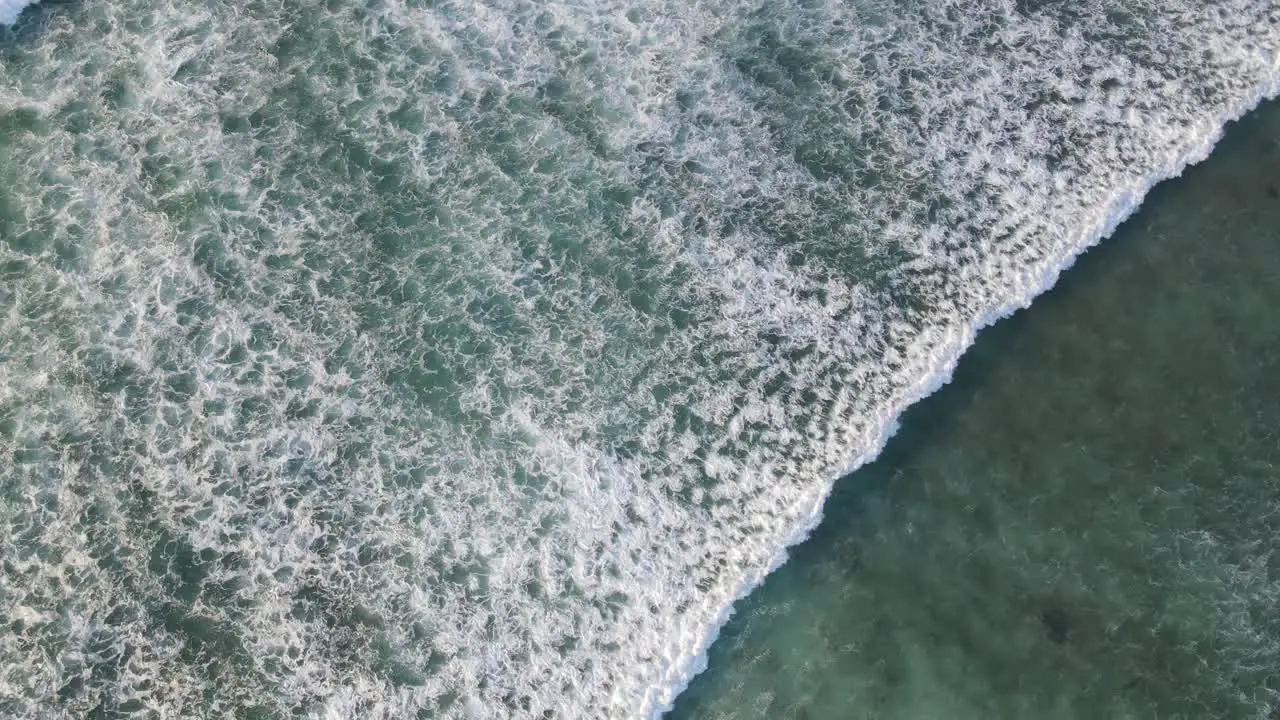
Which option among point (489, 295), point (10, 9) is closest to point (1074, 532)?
point (489, 295)

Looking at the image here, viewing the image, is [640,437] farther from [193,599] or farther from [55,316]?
[55,316]

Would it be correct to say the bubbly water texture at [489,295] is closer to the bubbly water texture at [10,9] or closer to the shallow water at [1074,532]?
the bubbly water texture at [10,9]

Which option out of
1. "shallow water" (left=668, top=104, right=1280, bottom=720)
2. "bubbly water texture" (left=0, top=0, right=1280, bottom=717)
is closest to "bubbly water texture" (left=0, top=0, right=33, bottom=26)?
"bubbly water texture" (left=0, top=0, right=1280, bottom=717)

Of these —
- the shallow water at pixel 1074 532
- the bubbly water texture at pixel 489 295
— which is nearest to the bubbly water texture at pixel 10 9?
the bubbly water texture at pixel 489 295

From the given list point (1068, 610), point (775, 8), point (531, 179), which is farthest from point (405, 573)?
point (775, 8)

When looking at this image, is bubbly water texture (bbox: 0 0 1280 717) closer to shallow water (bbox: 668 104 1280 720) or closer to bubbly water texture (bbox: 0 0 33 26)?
bubbly water texture (bbox: 0 0 33 26)
